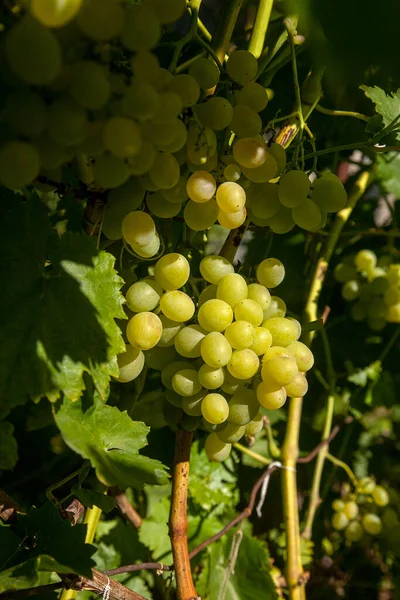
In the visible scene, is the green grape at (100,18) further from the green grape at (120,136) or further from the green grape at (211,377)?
the green grape at (211,377)

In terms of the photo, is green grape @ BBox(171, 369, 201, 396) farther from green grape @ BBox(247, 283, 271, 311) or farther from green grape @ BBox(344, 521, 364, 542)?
green grape @ BBox(344, 521, 364, 542)

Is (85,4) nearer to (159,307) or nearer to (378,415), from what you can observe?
(159,307)

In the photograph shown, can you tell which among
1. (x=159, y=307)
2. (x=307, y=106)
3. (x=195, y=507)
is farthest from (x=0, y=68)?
(x=195, y=507)

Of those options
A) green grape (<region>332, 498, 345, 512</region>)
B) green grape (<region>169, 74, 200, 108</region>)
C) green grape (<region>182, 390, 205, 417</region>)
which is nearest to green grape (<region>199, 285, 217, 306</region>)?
green grape (<region>182, 390, 205, 417</region>)

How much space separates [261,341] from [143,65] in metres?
0.32

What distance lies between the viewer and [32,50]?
38cm

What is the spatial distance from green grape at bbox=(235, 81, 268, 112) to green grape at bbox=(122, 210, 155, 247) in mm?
163

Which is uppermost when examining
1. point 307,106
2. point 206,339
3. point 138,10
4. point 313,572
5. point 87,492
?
point 138,10

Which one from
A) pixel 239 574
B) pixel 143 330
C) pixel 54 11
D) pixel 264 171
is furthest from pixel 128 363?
pixel 239 574

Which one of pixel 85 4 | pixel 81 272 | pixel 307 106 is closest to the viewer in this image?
pixel 85 4

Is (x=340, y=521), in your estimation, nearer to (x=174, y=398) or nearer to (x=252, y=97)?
(x=174, y=398)

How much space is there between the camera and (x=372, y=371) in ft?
3.81

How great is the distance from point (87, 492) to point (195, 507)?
415 mm

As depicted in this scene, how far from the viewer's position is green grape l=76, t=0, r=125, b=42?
1.28ft
